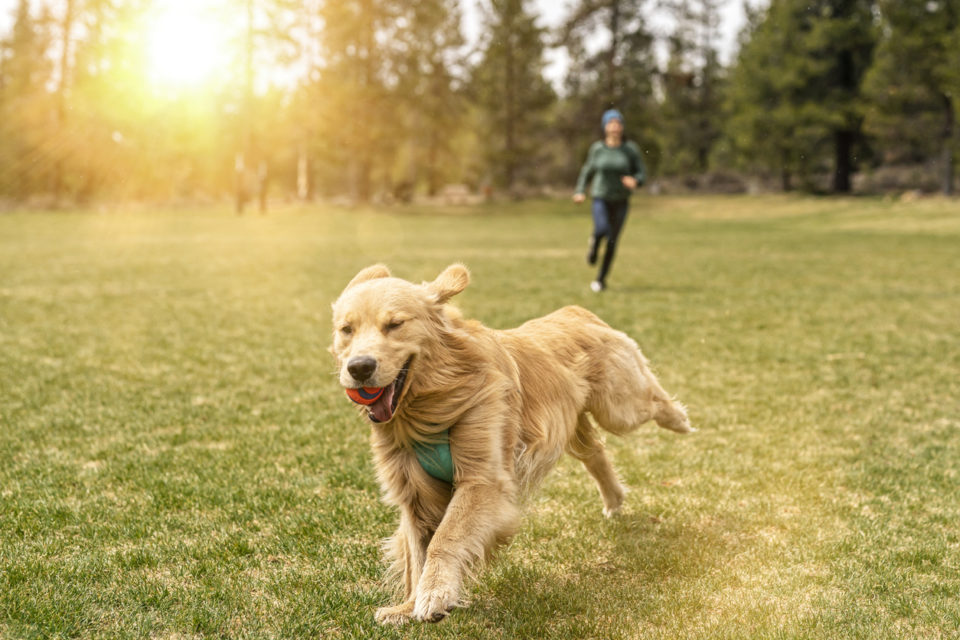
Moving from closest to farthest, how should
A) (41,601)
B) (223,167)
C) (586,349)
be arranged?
(41,601)
(586,349)
(223,167)

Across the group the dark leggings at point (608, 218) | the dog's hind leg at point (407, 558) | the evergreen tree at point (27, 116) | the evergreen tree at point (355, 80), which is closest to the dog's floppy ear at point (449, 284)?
the dog's hind leg at point (407, 558)

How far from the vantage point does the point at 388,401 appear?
324 centimetres

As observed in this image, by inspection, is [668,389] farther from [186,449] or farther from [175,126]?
[175,126]

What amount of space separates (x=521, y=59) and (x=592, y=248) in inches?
1779

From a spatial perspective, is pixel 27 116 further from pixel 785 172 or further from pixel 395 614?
pixel 395 614

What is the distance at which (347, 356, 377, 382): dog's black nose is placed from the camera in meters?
3.02

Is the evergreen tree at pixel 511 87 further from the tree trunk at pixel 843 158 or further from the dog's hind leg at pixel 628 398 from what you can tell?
the dog's hind leg at pixel 628 398

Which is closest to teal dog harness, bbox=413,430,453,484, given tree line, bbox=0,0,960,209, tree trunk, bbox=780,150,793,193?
tree line, bbox=0,0,960,209

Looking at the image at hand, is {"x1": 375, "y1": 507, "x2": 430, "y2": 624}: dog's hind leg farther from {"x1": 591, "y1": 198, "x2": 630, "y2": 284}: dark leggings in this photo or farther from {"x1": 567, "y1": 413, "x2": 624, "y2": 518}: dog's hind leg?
{"x1": 591, "y1": 198, "x2": 630, "y2": 284}: dark leggings

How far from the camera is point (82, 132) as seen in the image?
190 feet

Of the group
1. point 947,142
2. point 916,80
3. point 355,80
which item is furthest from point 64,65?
point 947,142

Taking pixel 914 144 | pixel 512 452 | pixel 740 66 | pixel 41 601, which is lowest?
pixel 41 601

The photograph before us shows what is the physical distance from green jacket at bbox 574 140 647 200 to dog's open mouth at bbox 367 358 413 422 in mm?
10021

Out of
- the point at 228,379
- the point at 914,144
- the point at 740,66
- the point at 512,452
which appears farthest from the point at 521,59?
the point at 512,452
